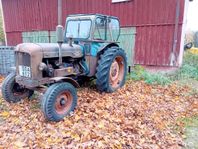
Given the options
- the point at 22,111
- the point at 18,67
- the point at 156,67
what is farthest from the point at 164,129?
the point at 156,67

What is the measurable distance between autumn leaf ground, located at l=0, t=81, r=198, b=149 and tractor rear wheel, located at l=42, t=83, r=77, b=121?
0.46 ft

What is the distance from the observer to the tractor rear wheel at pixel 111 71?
201 inches

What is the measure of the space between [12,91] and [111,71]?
2.45 meters

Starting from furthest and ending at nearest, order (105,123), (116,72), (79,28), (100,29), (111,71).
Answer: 1. (116,72)
2. (111,71)
3. (100,29)
4. (79,28)
5. (105,123)

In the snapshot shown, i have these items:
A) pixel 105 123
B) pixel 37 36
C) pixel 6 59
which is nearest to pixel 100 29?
pixel 105 123

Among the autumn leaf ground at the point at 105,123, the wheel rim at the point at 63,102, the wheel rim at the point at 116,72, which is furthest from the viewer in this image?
the wheel rim at the point at 116,72

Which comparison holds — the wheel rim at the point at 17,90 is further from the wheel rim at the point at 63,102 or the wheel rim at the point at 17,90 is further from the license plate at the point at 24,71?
the wheel rim at the point at 63,102

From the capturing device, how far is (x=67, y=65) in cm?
478

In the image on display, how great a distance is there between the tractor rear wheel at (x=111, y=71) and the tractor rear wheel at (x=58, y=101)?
1.15m

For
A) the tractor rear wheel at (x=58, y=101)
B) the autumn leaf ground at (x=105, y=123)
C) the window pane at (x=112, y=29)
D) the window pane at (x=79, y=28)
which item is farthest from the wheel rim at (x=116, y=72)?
the tractor rear wheel at (x=58, y=101)

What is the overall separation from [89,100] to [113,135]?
1.57m

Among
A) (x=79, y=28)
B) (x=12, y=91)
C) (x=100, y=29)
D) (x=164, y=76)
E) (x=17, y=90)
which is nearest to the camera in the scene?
(x=12, y=91)

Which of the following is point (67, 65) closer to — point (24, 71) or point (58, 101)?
point (24, 71)

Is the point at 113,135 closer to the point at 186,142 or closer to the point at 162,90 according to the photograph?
the point at 186,142
